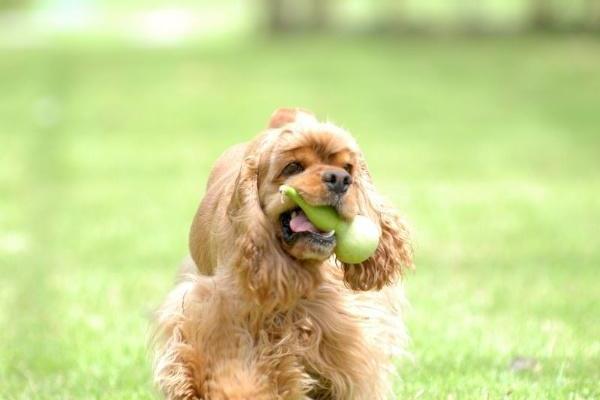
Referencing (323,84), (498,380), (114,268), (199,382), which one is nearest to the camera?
(199,382)

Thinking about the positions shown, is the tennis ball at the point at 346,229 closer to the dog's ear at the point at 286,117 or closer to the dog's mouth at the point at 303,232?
the dog's mouth at the point at 303,232

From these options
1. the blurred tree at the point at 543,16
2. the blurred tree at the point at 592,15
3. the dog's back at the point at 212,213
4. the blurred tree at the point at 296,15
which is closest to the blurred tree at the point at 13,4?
the blurred tree at the point at 296,15

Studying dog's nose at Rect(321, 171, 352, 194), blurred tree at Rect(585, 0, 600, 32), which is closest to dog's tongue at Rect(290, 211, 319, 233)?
dog's nose at Rect(321, 171, 352, 194)

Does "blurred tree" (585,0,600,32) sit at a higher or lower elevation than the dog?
lower

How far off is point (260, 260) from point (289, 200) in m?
0.23

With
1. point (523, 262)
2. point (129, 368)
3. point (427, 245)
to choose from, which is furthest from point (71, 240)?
point (129, 368)

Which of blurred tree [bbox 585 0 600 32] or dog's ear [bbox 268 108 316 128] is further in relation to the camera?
blurred tree [bbox 585 0 600 32]

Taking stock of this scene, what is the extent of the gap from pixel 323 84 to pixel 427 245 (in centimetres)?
1329

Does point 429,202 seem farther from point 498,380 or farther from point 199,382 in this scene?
point 199,382

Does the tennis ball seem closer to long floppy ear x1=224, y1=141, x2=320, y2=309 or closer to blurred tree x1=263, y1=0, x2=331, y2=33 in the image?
long floppy ear x1=224, y1=141, x2=320, y2=309

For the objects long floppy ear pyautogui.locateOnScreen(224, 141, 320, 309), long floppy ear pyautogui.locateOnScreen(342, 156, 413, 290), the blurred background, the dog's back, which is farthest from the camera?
the blurred background

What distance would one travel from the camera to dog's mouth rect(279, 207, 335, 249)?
490cm

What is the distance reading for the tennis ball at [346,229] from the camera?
485cm

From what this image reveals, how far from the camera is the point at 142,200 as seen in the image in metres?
11.8
